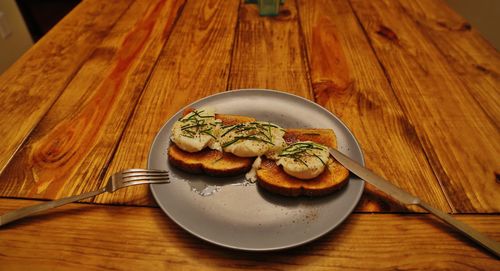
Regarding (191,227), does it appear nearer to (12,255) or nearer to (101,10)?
(12,255)

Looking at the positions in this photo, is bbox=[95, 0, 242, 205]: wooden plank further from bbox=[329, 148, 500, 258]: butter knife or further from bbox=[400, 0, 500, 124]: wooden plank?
bbox=[400, 0, 500, 124]: wooden plank

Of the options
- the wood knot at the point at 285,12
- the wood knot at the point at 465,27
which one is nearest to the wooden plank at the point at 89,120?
the wood knot at the point at 285,12

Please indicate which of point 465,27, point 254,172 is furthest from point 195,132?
point 465,27

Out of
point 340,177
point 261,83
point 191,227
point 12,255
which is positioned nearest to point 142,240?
point 191,227

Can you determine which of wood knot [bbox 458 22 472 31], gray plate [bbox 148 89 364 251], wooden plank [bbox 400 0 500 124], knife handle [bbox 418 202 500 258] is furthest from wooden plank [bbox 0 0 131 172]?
wood knot [bbox 458 22 472 31]

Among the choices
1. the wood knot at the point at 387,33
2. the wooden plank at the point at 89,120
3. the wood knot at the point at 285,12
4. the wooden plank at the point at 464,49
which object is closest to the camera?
the wooden plank at the point at 89,120

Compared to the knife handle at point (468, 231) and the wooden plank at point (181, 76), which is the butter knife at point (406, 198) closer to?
the knife handle at point (468, 231)
